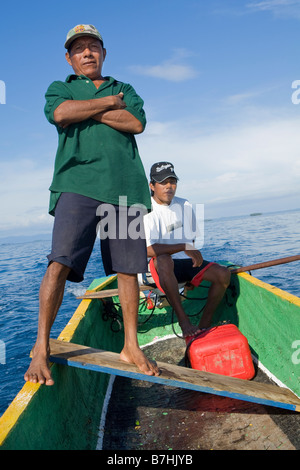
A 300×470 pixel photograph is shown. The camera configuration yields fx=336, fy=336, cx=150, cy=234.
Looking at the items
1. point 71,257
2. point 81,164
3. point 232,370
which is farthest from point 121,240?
point 232,370

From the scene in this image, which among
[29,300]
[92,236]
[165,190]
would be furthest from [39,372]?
[29,300]

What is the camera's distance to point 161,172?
154 inches

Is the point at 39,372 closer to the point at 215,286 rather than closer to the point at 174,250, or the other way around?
the point at 174,250

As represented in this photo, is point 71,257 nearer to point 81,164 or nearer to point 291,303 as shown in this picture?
point 81,164

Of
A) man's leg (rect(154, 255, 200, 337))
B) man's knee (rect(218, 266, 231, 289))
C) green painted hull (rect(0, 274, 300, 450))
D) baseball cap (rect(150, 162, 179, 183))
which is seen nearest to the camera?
green painted hull (rect(0, 274, 300, 450))

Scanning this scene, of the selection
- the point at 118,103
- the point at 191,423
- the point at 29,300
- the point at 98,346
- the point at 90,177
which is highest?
the point at 118,103

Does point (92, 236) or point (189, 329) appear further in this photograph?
point (189, 329)

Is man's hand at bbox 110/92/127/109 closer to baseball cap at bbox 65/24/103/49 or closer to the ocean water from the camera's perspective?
baseball cap at bbox 65/24/103/49

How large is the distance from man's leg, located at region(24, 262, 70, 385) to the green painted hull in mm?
120

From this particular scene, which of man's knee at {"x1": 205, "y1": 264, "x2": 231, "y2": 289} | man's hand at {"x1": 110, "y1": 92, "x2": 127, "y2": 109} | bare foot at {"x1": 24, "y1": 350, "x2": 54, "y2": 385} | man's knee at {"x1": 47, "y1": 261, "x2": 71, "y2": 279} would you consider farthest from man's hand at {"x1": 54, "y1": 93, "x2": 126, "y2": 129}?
man's knee at {"x1": 205, "y1": 264, "x2": 231, "y2": 289}

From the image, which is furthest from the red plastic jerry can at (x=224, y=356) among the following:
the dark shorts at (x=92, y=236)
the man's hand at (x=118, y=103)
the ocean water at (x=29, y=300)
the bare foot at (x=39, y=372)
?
the ocean water at (x=29, y=300)

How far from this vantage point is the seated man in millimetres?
3490

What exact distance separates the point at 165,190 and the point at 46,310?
95.5 inches

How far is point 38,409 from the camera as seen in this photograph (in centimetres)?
166
